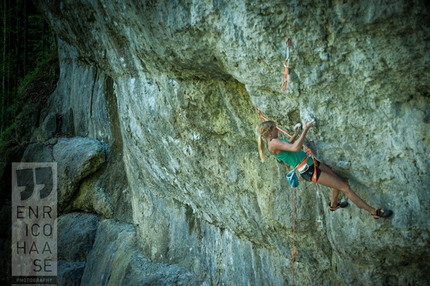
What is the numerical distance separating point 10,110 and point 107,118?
9.92 meters

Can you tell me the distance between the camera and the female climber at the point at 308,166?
5492mm

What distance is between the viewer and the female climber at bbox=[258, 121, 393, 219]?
5492 mm

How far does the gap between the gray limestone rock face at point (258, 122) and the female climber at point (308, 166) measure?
16 cm

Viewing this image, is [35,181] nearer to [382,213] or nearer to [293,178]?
[293,178]

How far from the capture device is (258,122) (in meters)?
6.65

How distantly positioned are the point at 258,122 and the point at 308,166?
124 centimetres

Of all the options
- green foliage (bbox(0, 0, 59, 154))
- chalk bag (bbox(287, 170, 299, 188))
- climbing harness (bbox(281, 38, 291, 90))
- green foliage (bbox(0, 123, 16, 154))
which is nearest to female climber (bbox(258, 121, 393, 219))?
chalk bag (bbox(287, 170, 299, 188))

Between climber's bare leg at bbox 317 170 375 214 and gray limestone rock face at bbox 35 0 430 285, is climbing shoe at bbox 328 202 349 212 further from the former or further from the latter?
climber's bare leg at bbox 317 170 375 214

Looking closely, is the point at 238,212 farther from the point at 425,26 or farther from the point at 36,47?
the point at 36,47

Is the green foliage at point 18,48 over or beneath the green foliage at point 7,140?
over
